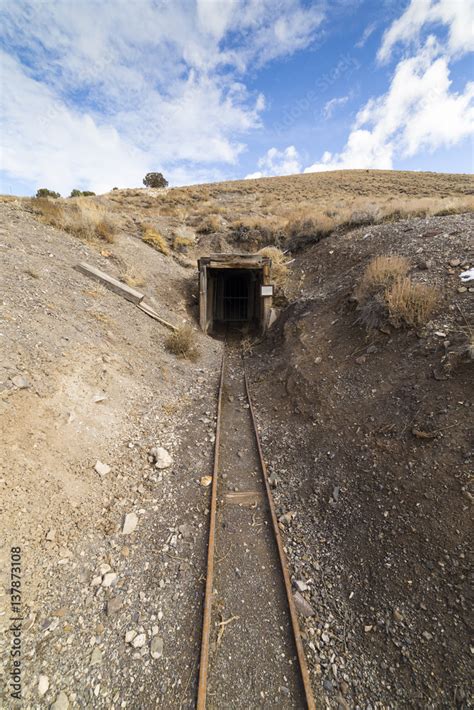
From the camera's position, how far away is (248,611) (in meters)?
3.10

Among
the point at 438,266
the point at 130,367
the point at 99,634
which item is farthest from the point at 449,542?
the point at 130,367

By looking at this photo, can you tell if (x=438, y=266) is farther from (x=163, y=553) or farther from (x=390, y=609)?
(x=163, y=553)

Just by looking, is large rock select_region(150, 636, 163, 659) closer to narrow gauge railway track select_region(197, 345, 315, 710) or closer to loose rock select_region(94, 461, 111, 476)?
narrow gauge railway track select_region(197, 345, 315, 710)

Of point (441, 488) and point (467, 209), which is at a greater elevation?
point (467, 209)

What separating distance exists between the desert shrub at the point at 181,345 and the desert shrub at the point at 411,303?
18.2 feet

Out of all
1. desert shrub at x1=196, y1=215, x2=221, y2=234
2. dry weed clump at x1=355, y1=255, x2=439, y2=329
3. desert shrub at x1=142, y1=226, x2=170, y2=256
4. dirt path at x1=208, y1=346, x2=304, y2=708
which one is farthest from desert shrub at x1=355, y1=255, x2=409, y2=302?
desert shrub at x1=196, y1=215, x2=221, y2=234

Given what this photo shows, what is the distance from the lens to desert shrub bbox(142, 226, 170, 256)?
14641 millimetres

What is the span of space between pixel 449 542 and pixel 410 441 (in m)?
1.31

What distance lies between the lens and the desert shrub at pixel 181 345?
884 cm

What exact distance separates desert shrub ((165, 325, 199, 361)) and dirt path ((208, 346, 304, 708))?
15.0 feet

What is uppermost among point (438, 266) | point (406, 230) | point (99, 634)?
point (406, 230)

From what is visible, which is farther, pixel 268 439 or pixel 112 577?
pixel 268 439

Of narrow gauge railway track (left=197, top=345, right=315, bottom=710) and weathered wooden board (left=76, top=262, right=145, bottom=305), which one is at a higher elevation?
weathered wooden board (left=76, top=262, right=145, bottom=305)

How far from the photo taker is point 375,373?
5633mm
